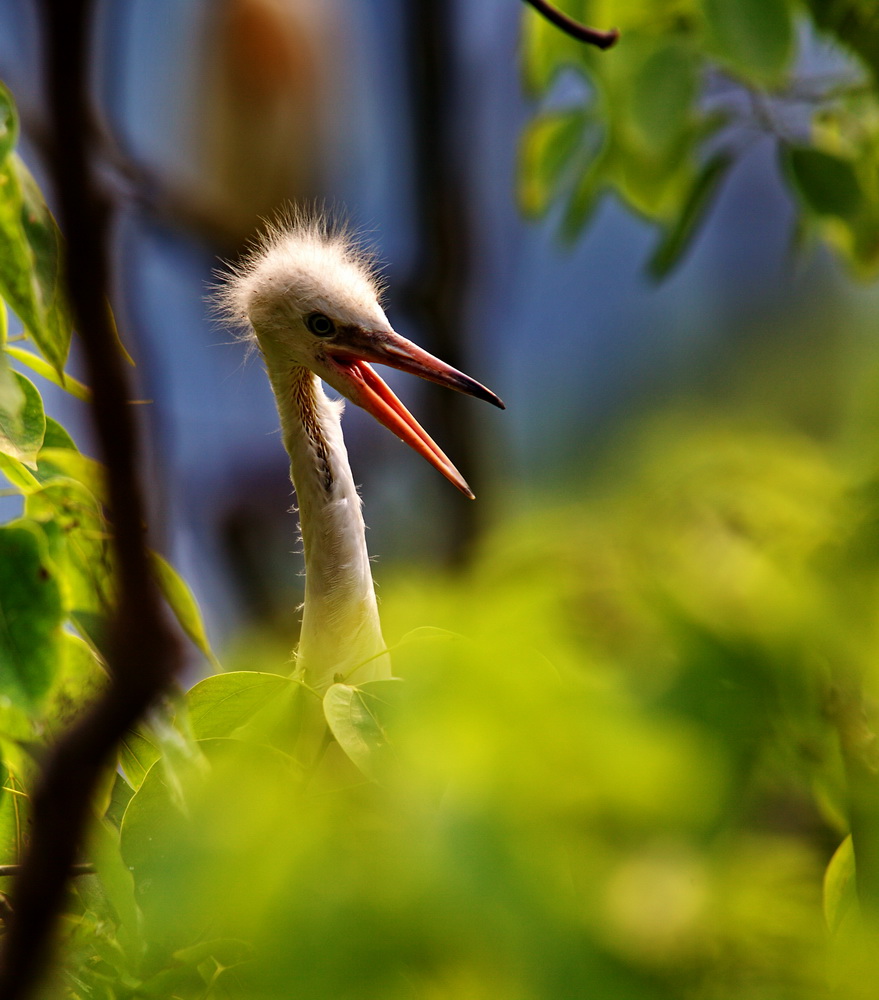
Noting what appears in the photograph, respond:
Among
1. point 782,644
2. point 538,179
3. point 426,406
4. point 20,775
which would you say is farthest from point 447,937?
point 426,406

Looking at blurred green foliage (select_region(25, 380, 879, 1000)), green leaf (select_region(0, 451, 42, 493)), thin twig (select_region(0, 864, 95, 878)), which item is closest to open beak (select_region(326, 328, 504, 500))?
green leaf (select_region(0, 451, 42, 493))

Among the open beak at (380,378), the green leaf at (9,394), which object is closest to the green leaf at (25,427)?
the green leaf at (9,394)

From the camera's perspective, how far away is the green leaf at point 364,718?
49 cm

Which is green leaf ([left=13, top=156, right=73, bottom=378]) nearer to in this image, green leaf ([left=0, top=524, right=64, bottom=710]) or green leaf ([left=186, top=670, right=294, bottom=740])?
green leaf ([left=0, top=524, right=64, bottom=710])

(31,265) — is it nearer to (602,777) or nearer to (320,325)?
(602,777)

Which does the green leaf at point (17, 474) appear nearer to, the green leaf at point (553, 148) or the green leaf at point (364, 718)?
the green leaf at point (364, 718)

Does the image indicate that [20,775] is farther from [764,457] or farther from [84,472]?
[764,457]

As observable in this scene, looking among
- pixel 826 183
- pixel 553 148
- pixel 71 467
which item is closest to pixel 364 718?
pixel 71 467

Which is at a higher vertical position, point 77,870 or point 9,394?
point 9,394

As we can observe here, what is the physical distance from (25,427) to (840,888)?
0.52m

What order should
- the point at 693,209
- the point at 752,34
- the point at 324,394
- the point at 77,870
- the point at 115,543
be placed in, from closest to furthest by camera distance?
the point at 115,543 → the point at 77,870 → the point at 752,34 → the point at 324,394 → the point at 693,209

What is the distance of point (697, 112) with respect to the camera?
159 cm

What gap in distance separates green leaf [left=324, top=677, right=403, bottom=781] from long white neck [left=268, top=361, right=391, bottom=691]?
0.62 metres

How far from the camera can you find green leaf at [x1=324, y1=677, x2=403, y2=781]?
0.49 metres
